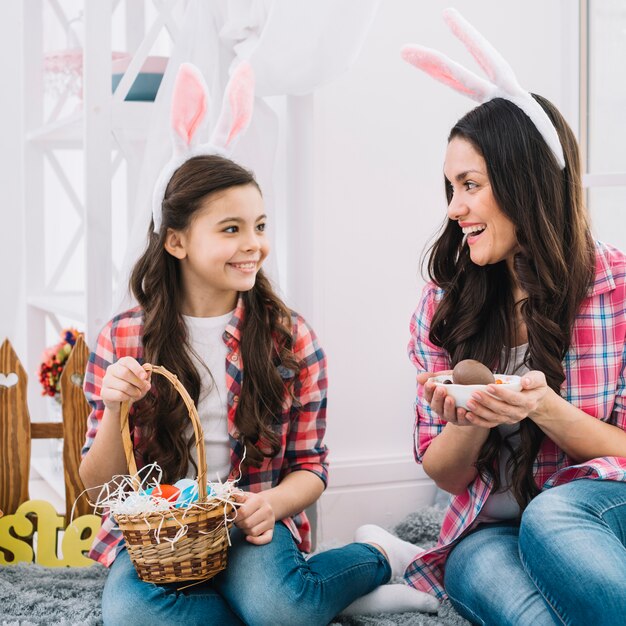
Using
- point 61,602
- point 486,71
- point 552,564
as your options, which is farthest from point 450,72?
point 61,602

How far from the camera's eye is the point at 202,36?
76.5 inches

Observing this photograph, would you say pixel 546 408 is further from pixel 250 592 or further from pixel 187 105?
pixel 187 105

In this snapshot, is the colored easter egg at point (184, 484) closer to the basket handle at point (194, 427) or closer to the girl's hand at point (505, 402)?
the basket handle at point (194, 427)

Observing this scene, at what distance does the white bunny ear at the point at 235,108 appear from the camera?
1684 millimetres

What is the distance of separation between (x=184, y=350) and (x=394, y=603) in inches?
24.0

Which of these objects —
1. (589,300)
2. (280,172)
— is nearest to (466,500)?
(589,300)

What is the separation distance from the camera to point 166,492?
1366 mm

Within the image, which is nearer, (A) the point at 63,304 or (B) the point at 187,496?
(B) the point at 187,496

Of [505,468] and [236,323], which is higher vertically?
[236,323]

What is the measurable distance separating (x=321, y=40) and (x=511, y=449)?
Answer: 37.1 inches

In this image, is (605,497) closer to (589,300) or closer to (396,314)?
(589,300)

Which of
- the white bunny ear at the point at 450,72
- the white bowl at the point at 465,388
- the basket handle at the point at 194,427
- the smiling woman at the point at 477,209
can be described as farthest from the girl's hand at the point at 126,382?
the white bunny ear at the point at 450,72

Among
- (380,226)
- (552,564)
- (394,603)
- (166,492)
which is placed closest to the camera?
(552,564)

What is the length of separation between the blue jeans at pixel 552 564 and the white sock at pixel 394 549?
0.76 feet
